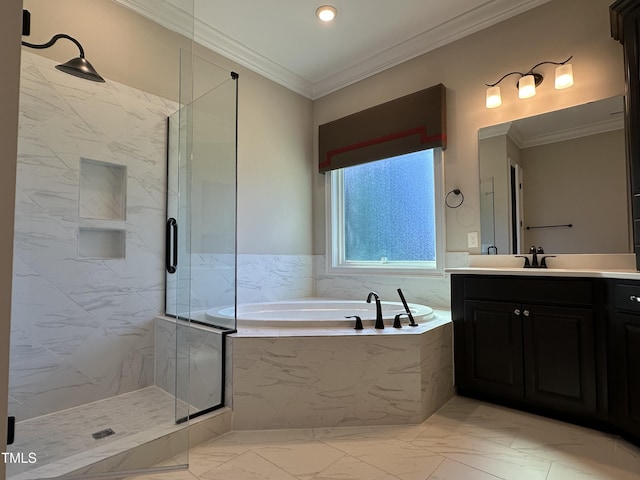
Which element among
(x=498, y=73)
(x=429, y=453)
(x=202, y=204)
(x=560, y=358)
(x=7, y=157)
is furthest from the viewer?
(x=498, y=73)

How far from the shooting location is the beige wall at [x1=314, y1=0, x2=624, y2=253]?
6.93 ft

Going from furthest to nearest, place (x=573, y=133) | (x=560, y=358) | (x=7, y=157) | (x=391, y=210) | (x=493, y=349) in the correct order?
1. (x=391, y=210)
2. (x=573, y=133)
3. (x=493, y=349)
4. (x=560, y=358)
5. (x=7, y=157)

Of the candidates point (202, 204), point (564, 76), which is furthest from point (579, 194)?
point (202, 204)

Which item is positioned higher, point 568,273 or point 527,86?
point 527,86

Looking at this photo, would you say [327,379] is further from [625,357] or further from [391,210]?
[391,210]

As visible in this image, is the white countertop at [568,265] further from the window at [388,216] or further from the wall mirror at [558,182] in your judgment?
the window at [388,216]

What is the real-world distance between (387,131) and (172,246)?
1.95 meters

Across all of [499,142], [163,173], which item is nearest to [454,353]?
[499,142]

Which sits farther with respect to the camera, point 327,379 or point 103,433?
point 327,379

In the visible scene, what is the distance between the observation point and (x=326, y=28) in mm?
2684

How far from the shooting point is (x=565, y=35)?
2.22 m

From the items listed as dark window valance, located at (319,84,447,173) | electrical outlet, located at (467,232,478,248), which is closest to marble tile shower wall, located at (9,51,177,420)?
dark window valance, located at (319,84,447,173)

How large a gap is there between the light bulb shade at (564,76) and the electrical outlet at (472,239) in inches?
41.2

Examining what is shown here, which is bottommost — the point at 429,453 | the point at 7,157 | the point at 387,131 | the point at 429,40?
the point at 429,453
